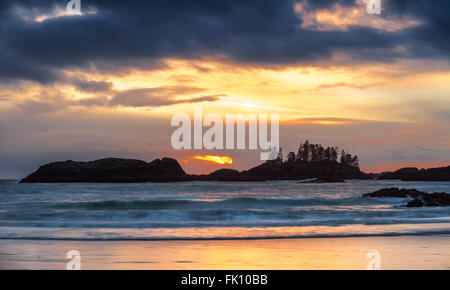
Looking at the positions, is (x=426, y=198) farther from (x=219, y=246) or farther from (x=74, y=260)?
(x=74, y=260)

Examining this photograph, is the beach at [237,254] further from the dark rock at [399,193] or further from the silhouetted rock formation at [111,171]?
the silhouetted rock formation at [111,171]

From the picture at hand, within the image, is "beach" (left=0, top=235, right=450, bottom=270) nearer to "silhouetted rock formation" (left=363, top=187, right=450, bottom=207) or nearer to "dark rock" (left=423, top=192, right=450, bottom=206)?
"silhouetted rock formation" (left=363, top=187, right=450, bottom=207)

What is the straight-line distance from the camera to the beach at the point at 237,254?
10500 millimetres

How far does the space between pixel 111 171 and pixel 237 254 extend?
389 ft

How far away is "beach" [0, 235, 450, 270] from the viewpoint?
10.5 metres

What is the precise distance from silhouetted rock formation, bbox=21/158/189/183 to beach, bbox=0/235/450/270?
10833 cm

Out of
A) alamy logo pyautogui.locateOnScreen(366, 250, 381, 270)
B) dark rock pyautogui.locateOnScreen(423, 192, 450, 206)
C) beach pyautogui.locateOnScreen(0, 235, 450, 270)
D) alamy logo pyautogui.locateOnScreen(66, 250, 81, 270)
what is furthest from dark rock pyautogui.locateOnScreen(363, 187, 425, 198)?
alamy logo pyautogui.locateOnScreen(66, 250, 81, 270)

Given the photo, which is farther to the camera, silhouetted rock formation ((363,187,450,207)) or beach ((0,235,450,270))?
silhouetted rock formation ((363,187,450,207))

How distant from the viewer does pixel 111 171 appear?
127 m

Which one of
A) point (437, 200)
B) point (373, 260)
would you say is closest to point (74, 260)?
point (373, 260)

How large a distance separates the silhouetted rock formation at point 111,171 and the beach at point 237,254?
108 meters

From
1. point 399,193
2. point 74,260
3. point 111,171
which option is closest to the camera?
point 74,260

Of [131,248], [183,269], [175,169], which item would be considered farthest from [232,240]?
[175,169]

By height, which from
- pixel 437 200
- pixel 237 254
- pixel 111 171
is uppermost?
pixel 111 171
